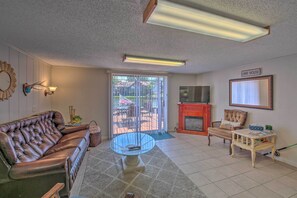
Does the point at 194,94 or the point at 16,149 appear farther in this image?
the point at 194,94

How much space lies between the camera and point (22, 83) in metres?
2.64

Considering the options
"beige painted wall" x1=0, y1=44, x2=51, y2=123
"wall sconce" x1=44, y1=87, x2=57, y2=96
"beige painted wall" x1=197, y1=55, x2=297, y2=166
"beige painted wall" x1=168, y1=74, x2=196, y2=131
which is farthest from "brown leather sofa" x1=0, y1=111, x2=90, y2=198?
"beige painted wall" x1=197, y1=55, x2=297, y2=166

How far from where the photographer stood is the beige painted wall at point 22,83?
225 cm

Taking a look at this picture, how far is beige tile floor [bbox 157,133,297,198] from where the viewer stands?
6.66ft

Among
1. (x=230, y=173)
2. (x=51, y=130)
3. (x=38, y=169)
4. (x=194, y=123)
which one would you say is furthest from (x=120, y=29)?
(x=194, y=123)

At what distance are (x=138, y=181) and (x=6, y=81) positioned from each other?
2.65 meters

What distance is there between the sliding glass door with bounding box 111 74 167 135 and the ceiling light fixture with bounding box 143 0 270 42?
10.7 ft

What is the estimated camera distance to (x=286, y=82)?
114 inches

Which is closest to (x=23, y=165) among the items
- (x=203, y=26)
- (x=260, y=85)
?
(x=203, y=26)

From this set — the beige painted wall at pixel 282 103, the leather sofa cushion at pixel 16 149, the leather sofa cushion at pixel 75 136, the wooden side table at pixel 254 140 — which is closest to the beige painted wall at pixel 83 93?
the leather sofa cushion at pixel 75 136

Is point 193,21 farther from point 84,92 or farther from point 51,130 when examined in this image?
point 84,92

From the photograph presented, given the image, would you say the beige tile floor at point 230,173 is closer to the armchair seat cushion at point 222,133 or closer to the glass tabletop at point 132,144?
the armchair seat cushion at point 222,133

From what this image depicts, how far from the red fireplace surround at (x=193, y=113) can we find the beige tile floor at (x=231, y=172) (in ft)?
3.67

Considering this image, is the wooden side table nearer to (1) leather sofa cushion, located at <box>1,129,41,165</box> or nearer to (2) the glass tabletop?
(2) the glass tabletop
